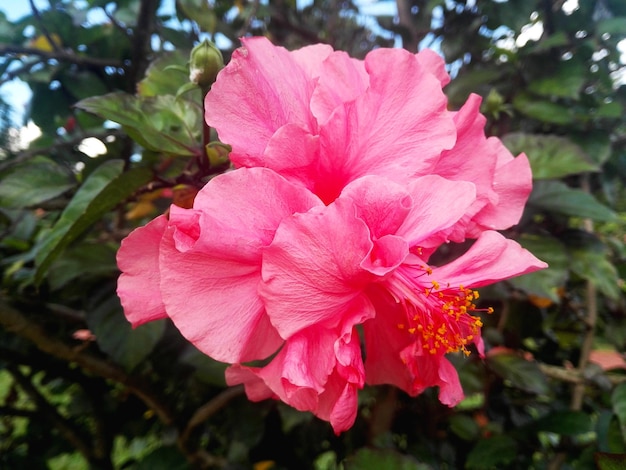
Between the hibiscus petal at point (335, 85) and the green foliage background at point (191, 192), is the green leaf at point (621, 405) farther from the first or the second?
the hibiscus petal at point (335, 85)

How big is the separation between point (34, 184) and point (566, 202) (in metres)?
0.85

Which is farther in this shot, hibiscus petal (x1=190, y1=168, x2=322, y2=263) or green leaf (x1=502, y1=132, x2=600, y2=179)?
green leaf (x1=502, y1=132, x2=600, y2=179)

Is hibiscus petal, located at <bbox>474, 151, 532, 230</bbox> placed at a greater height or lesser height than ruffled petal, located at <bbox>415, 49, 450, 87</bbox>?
lesser

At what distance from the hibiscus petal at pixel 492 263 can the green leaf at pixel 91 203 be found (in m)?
0.36

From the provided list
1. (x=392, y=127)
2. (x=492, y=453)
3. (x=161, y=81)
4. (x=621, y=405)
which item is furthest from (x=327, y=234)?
(x=492, y=453)

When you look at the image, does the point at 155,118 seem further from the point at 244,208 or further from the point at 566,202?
the point at 566,202

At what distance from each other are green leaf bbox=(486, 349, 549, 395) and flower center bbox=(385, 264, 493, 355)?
0.47 m

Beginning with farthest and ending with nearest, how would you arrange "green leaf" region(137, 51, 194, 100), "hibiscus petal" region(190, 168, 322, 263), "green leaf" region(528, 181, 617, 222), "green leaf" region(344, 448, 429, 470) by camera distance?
"green leaf" region(528, 181, 617, 222)
"green leaf" region(344, 448, 429, 470)
"green leaf" region(137, 51, 194, 100)
"hibiscus petal" region(190, 168, 322, 263)

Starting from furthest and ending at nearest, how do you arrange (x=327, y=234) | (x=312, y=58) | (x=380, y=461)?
(x=380, y=461) → (x=312, y=58) → (x=327, y=234)

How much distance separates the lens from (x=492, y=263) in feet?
1.22

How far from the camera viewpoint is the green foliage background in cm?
64

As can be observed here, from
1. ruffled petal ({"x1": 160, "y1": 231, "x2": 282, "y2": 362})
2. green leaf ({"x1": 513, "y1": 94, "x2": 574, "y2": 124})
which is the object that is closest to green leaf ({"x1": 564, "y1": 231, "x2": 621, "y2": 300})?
green leaf ({"x1": 513, "y1": 94, "x2": 574, "y2": 124})

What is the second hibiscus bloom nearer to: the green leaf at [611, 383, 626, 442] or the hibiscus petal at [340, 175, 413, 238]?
the hibiscus petal at [340, 175, 413, 238]

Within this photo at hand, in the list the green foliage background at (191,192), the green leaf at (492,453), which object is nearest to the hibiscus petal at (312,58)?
the green foliage background at (191,192)
